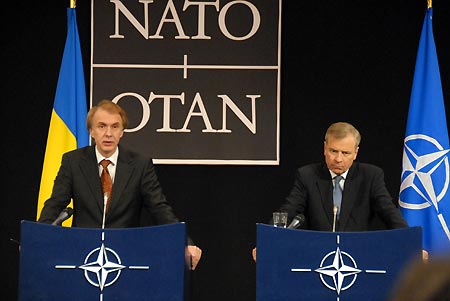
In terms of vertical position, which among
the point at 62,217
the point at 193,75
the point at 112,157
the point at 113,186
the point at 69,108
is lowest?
the point at 62,217

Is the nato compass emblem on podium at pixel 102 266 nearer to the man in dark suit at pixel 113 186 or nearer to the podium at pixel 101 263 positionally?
the podium at pixel 101 263

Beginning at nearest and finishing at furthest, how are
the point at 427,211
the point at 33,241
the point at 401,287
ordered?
the point at 401,287 < the point at 33,241 < the point at 427,211

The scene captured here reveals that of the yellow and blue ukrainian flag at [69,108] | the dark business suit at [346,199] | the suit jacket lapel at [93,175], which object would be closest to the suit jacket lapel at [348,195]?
the dark business suit at [346,199]

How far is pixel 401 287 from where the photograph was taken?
1.46 feet

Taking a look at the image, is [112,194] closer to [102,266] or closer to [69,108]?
[102,266]

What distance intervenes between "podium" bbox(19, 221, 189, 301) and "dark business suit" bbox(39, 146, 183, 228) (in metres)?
0.54

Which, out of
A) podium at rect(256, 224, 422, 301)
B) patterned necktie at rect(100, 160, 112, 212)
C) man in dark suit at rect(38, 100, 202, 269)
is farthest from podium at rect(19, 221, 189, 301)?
patterned necktie at rect(100, 160, 112, 212)

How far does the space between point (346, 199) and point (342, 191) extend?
0.06 meters

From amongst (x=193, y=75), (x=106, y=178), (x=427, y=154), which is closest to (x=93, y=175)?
(x=106, y=178)

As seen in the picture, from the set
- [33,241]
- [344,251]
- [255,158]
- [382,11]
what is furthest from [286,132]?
[33,241]

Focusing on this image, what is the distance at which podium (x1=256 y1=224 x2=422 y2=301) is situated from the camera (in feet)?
9.64

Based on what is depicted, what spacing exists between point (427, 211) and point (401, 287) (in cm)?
423

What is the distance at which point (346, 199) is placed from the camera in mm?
3711

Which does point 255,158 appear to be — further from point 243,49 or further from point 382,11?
point 382,11
